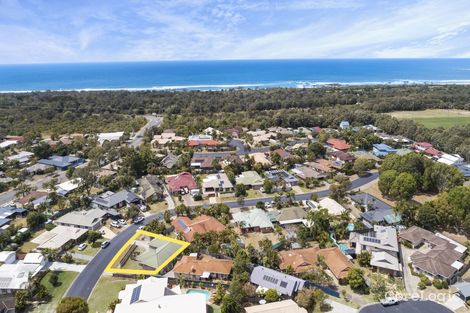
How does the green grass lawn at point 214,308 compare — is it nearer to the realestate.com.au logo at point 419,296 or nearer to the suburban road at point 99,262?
the suburban road at point 99,262

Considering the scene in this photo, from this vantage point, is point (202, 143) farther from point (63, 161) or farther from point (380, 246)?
point (380, 246)

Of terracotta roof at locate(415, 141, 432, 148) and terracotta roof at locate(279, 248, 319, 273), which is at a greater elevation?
terracotta roof at locate(415, 141, 432, 148)

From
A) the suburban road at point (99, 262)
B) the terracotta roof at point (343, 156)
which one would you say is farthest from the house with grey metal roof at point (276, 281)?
the terracotta roof at point (343, 156)

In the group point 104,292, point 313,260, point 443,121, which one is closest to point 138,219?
point 104,292

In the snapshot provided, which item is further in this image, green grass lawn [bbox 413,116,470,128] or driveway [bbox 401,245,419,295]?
green grass lawn [bbox 413,116,470,128]

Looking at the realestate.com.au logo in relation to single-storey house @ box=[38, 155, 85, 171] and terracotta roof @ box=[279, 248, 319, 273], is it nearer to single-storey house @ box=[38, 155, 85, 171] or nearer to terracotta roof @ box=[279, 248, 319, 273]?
terracotta roof @ box=[279, 248, 319, 273]

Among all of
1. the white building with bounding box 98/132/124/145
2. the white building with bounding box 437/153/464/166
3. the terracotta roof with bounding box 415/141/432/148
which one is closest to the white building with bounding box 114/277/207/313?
the white building with bounding box 437/153/464/166

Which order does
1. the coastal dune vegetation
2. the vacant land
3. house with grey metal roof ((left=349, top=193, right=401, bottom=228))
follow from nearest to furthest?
house with grey metal roof ((left=349, top=193, right=401, bottom=228))
the coastal dune vegetation
the vacant land

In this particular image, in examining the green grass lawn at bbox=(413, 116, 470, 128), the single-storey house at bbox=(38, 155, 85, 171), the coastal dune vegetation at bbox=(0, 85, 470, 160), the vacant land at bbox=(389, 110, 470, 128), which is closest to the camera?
the single-storey house at bbox=(38, 155, 85, 171)
